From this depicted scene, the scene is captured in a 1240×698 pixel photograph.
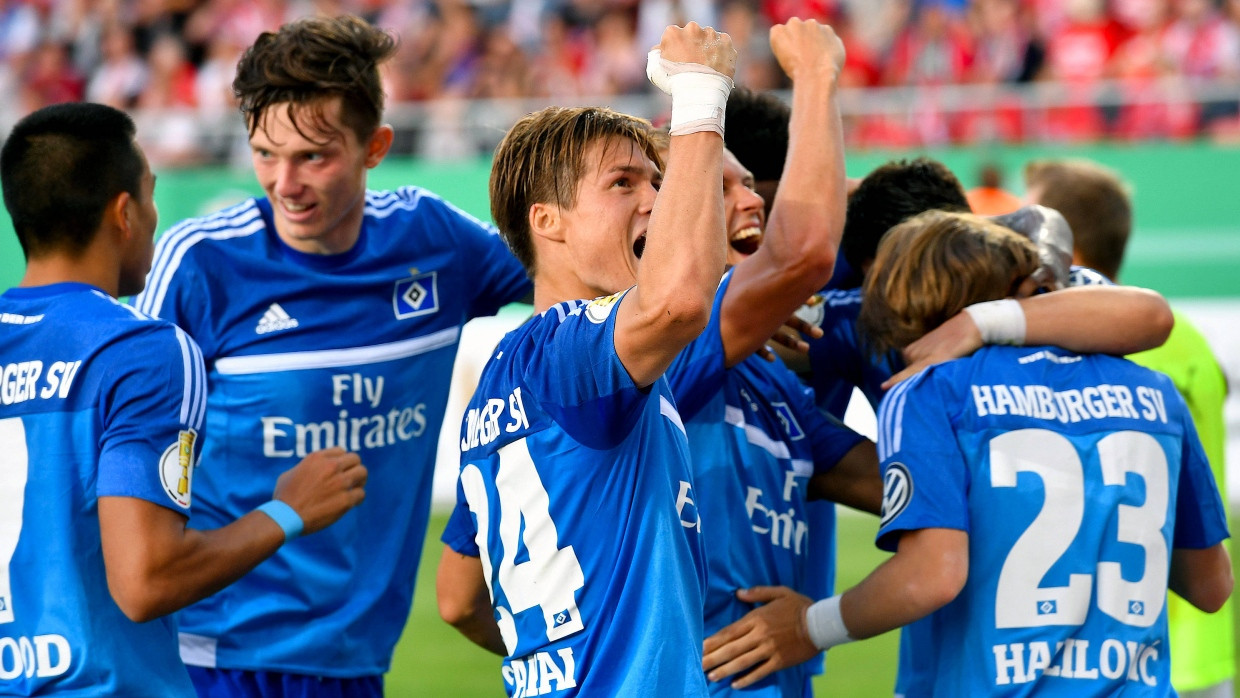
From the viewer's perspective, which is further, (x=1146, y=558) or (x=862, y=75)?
(x=862, y=75)

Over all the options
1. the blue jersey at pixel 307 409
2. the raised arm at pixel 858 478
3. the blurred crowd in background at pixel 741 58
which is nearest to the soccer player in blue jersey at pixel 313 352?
the blue jersey at pixel 307 409

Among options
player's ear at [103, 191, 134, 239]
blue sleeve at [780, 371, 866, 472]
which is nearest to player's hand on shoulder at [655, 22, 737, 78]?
blue sleeve at [780, 371, 866, 472]

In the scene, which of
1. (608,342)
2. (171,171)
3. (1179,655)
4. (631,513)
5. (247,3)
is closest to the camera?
(608,342)

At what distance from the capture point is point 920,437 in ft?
10.9

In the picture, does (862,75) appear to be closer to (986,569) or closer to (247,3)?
(247,3)

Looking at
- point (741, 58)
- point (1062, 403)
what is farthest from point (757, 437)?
point (741, 58)

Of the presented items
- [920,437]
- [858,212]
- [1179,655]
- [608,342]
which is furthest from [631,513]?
[1179,655]

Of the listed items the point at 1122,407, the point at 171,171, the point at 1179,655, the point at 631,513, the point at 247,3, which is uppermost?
the point at 247,3

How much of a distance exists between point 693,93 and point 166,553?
153 cm

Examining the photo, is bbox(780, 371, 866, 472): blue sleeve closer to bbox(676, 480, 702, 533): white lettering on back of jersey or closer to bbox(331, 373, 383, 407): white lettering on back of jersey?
bbox(676, 480, 702, 533): white lettering on back of jersey

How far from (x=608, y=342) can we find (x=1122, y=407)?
144cm

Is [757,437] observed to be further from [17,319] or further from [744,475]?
[17,319]

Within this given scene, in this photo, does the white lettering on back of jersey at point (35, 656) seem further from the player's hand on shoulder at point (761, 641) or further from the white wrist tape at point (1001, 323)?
the white wrist tape at point (1001, 323)

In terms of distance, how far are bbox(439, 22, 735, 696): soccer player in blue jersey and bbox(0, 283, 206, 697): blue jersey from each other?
0.70 meters
